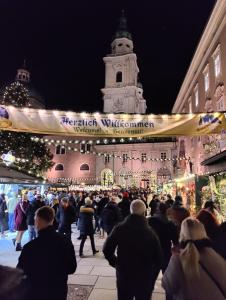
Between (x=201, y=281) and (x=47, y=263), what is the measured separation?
1.72 m

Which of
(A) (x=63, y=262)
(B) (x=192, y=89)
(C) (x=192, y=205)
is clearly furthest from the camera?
(B) (x=192, y=89)

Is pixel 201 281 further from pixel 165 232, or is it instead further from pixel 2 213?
pixel 2 213

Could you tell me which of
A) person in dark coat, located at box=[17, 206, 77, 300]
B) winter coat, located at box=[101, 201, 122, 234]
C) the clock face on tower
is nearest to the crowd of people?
person in dark coat, located at box=[17, 206, 77, 300]

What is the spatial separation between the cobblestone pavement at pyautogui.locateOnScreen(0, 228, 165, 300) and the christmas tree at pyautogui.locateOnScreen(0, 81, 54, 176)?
20.6 meters

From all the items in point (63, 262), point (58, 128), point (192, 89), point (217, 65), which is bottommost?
point (63, 262)

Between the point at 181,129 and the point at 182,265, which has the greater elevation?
the point at 181,129

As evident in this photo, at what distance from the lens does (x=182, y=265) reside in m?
2.91

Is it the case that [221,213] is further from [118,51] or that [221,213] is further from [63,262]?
[118,51]

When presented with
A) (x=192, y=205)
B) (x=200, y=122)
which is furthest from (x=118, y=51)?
(x=200, y=122)

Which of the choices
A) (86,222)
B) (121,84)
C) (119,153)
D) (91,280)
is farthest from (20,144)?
(121,84)

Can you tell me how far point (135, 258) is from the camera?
4.12 m

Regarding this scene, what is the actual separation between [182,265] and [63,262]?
4.80ft

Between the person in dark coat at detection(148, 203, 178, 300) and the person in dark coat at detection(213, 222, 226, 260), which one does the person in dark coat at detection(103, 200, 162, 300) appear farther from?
the person in dark coat at detection(148, 203, 178, 300)

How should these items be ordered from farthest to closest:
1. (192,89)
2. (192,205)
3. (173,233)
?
(192,89)
(192,205)
(173,233)
